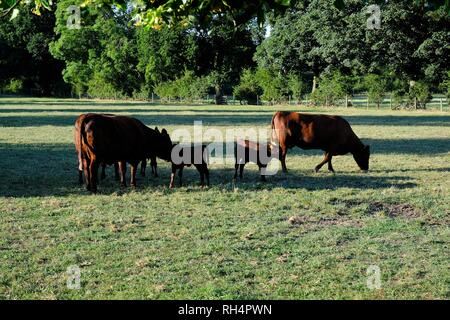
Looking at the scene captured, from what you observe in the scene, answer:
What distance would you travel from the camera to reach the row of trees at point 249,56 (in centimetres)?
3772

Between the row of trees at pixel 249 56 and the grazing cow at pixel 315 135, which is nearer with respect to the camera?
the grazing cow at pixel 315 135

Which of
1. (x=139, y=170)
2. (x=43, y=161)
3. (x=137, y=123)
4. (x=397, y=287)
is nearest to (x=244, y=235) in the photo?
(x=397, y=287)

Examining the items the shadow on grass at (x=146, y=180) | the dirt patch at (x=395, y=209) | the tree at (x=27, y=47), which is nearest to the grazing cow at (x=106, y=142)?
the shadow on grass at (x=146, y=180)

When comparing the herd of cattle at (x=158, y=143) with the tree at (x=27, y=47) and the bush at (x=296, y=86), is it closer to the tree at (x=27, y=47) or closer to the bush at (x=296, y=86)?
the bush at (x=296, y=86)

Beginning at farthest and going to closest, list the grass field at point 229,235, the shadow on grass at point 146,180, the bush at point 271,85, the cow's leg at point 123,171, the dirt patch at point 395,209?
the bush at point 271,85 → the cow's leg at point 123,171 → the shadow on grass at point 146,180 → the dirt patch at point 395,209 → the grass field at point 229,235

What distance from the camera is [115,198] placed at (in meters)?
9.08

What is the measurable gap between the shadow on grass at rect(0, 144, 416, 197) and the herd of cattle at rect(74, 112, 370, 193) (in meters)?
0.29

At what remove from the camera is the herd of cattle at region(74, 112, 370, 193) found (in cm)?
952

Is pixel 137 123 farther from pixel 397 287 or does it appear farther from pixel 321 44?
pixel 321 44

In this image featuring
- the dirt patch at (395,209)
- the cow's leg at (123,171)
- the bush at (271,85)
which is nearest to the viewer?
the dirt patch at (395,209)

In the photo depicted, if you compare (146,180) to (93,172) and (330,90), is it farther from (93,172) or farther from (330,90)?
(330,90)

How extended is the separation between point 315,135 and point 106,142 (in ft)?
15.4

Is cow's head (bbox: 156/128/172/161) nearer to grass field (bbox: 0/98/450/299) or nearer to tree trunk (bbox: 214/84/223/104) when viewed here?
grass field (bbox: 0/98/450/299)
